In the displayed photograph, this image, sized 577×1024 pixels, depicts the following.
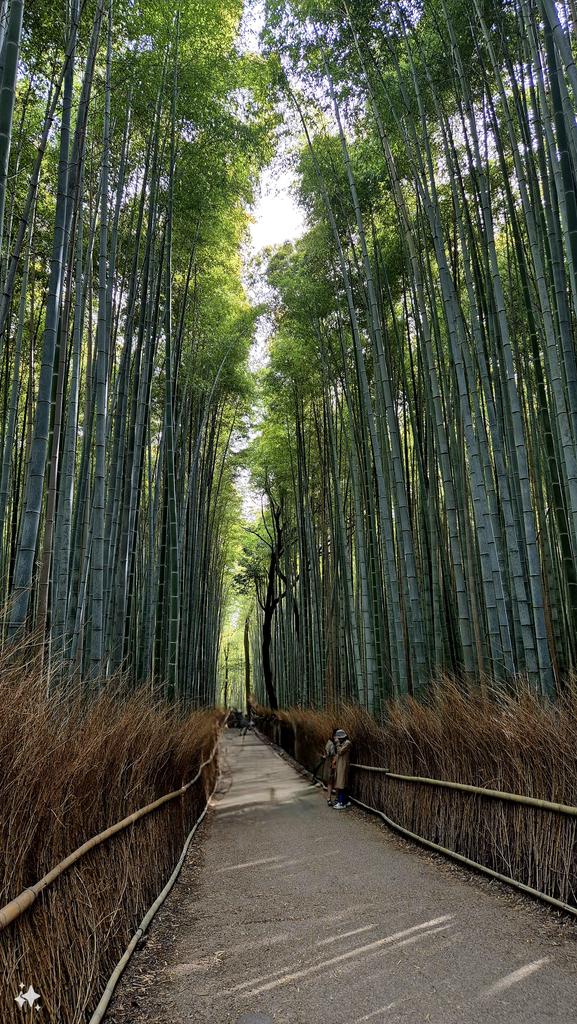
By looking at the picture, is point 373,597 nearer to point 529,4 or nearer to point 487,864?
point 487,864

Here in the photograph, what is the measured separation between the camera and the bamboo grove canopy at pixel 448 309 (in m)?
3.25

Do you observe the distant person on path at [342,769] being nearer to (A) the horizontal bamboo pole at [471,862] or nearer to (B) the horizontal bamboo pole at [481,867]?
(A) the horizontal bamboo pole at [471,862]

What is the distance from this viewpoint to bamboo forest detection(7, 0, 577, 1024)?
5.90 ft

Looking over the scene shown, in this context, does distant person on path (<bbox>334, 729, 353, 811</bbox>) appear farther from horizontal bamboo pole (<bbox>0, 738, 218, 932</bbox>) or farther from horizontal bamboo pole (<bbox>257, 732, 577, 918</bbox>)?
horizontal bamboo pole (<bbox>0, 738, 218, 932</bbox>)

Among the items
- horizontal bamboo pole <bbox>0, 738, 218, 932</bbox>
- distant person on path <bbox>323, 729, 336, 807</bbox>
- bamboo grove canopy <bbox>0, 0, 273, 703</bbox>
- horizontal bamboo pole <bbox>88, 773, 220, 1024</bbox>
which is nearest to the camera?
horizontal bamboo pole <bbox>0, 738, 218, 932</bbox>

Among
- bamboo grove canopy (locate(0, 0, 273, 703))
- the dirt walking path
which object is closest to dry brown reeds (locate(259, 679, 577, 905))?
the dirt walking path

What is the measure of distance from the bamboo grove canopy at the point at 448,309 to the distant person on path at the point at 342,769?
1.67 ft

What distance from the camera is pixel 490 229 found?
141 inches

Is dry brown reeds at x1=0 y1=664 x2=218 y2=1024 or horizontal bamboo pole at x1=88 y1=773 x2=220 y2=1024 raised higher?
dry brown reeds at x1=0 y1=664 x2=218 y2=1024

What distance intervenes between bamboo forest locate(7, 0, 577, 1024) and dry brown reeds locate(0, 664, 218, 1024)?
0.01 m

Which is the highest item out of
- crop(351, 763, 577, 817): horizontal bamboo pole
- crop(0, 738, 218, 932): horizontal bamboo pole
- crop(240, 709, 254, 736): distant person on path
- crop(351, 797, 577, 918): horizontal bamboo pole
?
crop(0, 738, 218, 932): horizontal bamboo pole

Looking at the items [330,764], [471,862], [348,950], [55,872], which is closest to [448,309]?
[471,862]

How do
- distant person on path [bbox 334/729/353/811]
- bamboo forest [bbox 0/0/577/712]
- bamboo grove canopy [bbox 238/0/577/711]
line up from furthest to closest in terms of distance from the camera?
1. distant person on path [bbox 334/729/353/811]
2. bamboo grove canopy [bbox 238/0/577/711]
3. bamboo forest [bbox 0/0/577/712]

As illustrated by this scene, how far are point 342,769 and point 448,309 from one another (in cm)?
357
